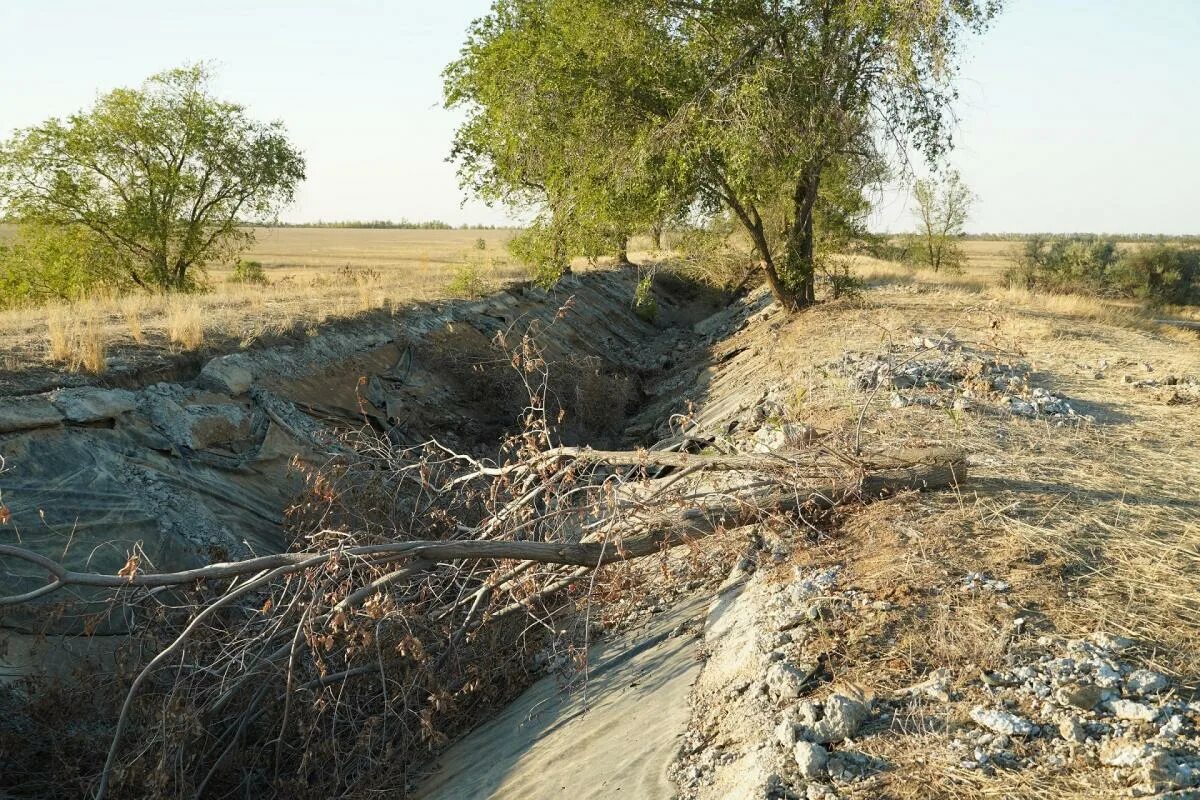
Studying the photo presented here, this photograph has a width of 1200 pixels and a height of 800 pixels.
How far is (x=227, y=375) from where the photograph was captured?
9398mm

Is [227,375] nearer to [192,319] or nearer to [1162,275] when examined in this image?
[192,319]

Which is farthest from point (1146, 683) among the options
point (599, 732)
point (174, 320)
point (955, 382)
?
point (174, 320)

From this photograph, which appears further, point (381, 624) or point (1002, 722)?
point (381, 624)

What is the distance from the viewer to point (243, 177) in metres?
20.9

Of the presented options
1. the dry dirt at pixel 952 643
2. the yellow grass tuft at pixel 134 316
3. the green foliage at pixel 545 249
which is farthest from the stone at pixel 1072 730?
the green foliage at pixel 545 249

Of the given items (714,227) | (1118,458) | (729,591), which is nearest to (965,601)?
(729,591)

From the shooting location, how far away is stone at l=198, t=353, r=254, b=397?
9266 mm

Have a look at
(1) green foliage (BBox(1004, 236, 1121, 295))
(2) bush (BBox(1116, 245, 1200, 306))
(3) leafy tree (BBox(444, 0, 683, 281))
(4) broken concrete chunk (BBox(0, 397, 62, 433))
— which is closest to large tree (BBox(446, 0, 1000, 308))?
(3) leafy tree (BBox(444, 0, 683, 281))

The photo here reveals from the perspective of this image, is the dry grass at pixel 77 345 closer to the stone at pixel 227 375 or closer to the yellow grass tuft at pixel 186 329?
the yellow grass tuft at pixel 186 329

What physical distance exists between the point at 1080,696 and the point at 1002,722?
1.11ft

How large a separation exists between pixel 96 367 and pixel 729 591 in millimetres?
6789

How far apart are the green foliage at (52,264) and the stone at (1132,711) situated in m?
20.7

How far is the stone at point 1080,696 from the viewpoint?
3295 millimetres

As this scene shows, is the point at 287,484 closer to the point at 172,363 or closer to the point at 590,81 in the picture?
the point at 172,363
